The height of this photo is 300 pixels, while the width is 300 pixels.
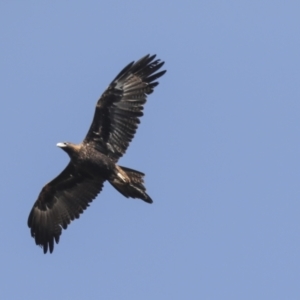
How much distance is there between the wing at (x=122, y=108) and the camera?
22.3 meters

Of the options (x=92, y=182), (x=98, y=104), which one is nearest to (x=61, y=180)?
(x=92, y=182)

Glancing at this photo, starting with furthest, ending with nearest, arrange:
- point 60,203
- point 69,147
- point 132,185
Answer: point 60,203
point 69,147
point 132,185

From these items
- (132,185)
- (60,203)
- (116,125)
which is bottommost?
(60,203)

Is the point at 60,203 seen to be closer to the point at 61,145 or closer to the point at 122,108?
the point at 61,145

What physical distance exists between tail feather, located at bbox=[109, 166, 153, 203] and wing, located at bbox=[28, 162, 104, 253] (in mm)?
1308

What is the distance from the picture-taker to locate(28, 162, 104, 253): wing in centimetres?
2339

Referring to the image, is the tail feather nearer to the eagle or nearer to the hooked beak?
the eagle

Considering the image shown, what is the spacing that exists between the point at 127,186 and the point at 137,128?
1392 millimetres

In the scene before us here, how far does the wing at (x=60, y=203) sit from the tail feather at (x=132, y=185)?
1.31 metres

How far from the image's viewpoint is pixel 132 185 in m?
21.8

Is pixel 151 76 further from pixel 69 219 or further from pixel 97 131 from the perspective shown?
pixel 69 219

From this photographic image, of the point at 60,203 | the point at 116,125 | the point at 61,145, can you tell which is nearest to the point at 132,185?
the point at 116,125

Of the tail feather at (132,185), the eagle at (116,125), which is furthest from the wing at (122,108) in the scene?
the tail feather at (132,185)

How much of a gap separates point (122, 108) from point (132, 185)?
179 centimetres
